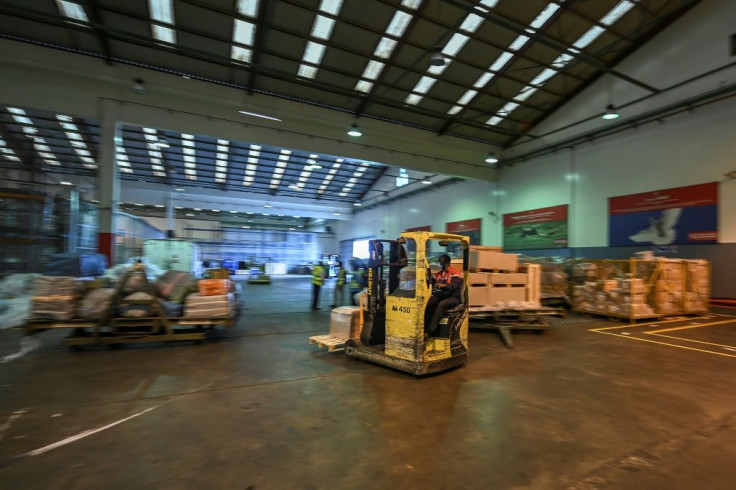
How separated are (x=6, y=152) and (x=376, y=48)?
22.0 metres

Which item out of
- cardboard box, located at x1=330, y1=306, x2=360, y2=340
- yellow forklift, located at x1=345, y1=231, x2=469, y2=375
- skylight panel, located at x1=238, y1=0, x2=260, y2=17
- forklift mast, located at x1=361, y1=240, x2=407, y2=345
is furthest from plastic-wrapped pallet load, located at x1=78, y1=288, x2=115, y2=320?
skylight panel, located at x1=238, y1=0, x2=260, y2=17

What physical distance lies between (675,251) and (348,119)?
13312 mm

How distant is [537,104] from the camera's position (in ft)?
53.5

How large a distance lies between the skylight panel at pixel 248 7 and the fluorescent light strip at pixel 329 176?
11410mm

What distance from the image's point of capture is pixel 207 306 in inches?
266

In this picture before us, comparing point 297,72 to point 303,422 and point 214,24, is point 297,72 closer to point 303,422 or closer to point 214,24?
point 214,24

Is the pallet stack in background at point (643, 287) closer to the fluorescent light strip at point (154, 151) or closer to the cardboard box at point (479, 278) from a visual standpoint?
the cardboard box at point (479, 278)

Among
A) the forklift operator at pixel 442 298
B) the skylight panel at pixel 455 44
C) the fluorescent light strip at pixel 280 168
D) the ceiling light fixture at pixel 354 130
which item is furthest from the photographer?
the fluorescent light strip at pixel 280 168

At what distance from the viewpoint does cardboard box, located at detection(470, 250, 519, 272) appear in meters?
8.62

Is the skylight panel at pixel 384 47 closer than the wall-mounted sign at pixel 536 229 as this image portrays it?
Yes

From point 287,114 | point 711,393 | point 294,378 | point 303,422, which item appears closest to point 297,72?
point 287,114

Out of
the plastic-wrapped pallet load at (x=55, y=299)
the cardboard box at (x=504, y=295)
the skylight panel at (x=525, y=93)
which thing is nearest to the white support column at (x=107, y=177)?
the plastic-wrapped pallet load at (x=55, y=299)

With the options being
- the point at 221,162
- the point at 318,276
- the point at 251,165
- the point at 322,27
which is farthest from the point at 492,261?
the point at 221,162

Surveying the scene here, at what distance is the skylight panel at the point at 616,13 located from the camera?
38.9ft
